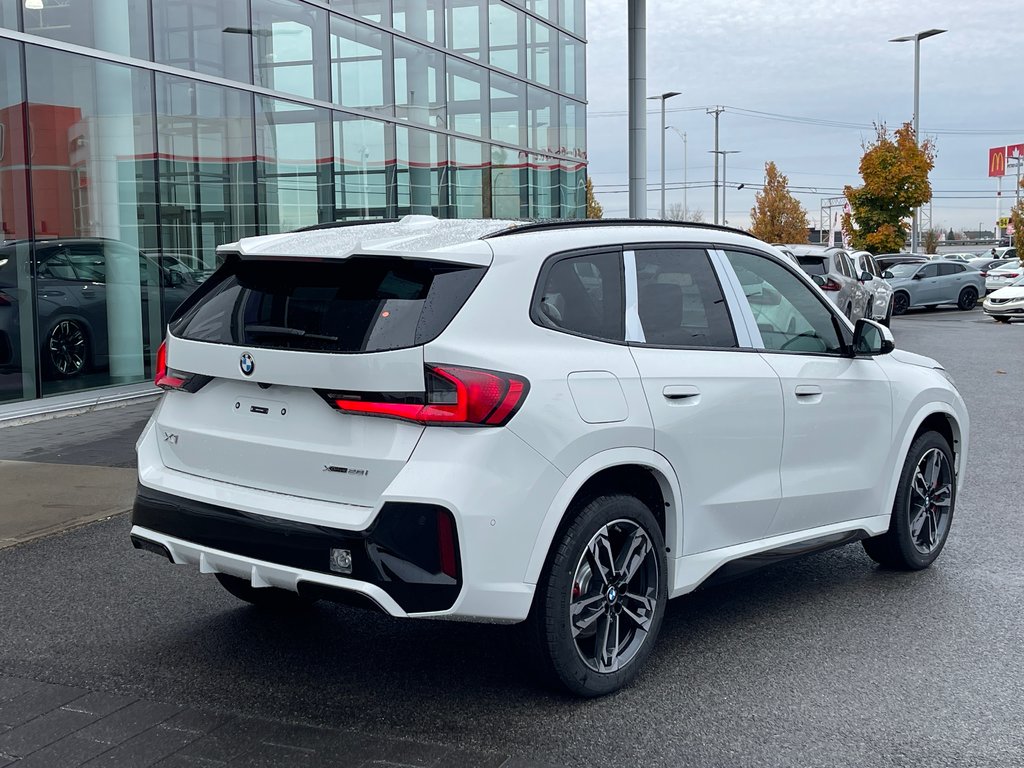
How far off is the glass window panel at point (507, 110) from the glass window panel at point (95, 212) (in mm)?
9206

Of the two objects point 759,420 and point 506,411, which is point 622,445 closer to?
point 506,411

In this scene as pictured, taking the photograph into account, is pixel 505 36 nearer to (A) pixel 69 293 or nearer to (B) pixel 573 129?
(B) pixel 573 129

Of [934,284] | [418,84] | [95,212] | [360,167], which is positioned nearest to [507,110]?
[418,84]

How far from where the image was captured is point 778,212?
67562 mm

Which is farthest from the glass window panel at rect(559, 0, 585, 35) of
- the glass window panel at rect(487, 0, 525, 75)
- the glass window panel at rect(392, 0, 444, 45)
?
the glass window panel at rect(392, 0, 444, 45)

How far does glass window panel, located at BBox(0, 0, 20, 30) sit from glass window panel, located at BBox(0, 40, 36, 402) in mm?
167

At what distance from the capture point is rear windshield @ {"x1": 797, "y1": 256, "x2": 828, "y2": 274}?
67.3 ft

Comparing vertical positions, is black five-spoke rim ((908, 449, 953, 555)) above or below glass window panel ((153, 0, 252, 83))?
below

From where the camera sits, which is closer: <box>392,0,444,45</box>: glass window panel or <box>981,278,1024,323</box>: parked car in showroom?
<box>392,0,444,45</box>: glass window panel

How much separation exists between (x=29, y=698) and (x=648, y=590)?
235 cm

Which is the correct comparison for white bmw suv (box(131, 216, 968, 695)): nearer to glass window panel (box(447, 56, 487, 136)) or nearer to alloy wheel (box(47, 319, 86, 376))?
alloy wheel (box(47, 319, 86, 376))

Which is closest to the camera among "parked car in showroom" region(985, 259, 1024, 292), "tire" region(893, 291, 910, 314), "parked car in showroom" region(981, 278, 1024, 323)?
"parked car in showroom" region(981, 278, 1024, 323)

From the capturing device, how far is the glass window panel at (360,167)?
57.3 ft

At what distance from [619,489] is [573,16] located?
2227 centimetres
